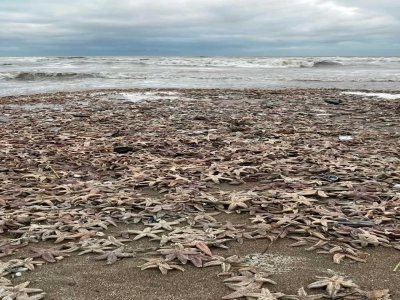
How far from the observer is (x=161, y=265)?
12.5ft

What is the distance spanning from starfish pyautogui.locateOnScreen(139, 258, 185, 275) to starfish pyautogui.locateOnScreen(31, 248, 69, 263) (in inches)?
30.1

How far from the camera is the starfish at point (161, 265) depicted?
149 inches

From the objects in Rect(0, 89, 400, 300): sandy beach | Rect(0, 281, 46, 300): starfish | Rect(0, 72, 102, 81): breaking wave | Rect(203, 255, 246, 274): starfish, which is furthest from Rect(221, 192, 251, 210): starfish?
Rect(0, 72, 102, 81): breaking wave

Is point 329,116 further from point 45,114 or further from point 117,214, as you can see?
point 117,214

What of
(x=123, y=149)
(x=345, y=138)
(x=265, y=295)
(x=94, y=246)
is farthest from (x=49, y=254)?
(x=345, y=138)

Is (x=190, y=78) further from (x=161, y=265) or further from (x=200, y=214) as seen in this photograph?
(x=161, y=265)

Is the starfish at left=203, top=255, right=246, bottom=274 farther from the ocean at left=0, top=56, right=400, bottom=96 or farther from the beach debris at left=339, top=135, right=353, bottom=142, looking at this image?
the ocean at left=0, top=56, right=400, bottom=96

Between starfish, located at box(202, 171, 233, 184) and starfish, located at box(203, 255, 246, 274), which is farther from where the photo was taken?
starfish, located at box(202, 171, 233, 184)

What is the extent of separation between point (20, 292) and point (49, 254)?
2.46 ft

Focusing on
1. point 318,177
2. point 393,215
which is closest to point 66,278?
point 393,215

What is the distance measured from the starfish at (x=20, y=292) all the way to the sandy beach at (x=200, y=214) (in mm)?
15

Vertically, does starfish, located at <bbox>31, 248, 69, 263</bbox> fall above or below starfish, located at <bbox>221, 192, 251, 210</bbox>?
below

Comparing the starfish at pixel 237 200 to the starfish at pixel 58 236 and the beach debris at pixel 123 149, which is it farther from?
the beach debris at pixel 123 149

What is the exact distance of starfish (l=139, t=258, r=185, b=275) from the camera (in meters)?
3.77
